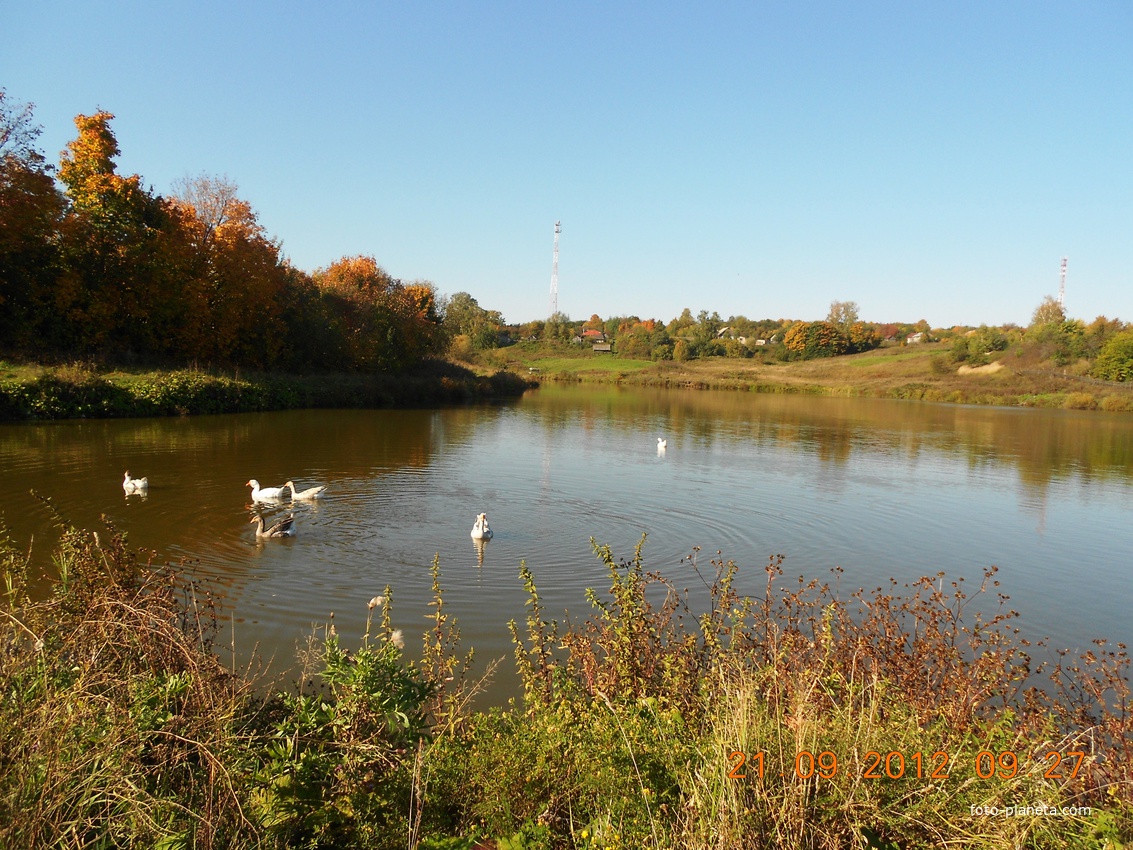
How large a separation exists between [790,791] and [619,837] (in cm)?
82

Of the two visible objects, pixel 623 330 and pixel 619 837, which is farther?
pixel 623 330

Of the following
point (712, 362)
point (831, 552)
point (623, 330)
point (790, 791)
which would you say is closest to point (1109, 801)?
point (790, 791)

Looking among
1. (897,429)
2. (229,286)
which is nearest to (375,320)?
(229,286)

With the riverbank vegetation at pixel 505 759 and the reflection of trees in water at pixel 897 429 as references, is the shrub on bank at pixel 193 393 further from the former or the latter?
the riverbank vegetation at pixel 505 759

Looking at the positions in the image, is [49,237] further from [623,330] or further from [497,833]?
[623,330]

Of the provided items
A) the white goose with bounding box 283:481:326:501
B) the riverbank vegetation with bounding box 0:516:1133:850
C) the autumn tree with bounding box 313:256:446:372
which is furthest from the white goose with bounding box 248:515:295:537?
the autumn tree with bounding box 313:256:446:372

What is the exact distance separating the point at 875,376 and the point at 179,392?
73.7 m

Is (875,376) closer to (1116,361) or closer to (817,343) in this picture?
(1116,361)

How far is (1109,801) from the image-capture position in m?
3.89

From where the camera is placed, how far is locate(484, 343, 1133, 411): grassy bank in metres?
64.4

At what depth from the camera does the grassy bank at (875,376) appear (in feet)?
211

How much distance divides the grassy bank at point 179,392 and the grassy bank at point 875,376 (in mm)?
40285

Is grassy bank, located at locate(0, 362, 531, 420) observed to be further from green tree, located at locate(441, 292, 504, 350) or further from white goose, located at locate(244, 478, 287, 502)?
green tree, located at locate(441, 292, 504, 350)

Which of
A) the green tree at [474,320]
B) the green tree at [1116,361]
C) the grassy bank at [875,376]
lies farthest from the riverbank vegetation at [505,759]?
the green tree at [474,320]
